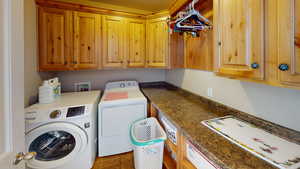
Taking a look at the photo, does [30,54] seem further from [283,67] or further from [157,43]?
[283,67]

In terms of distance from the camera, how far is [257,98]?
3.69 ft

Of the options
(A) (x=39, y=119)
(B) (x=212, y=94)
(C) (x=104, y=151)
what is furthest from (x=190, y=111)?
(A) (x=39, y=119)

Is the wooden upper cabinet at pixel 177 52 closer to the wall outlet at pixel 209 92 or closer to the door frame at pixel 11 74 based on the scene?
the wall outlet at pixel 209 92

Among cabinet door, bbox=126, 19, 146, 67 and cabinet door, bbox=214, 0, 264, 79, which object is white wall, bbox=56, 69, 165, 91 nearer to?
cabinet door, bbox=126, 19, 146, 67

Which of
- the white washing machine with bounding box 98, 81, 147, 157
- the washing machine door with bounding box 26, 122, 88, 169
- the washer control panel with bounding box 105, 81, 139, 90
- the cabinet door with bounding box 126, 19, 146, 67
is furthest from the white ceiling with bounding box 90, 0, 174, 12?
the washing machine door with bounding box 26, 122, 88, 169

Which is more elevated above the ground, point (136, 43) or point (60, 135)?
point (136, 43)

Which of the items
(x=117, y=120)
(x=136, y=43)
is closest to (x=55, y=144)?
(x=117, y=120)

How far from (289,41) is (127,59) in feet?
6.85

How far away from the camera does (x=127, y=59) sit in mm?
2395

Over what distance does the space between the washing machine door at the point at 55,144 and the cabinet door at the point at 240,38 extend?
1.67m

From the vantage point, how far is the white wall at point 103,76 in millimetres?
2432

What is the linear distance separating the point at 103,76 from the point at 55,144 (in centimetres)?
141

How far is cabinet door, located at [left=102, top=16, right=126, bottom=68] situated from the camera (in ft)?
7.25

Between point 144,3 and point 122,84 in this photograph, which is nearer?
point 144,3
